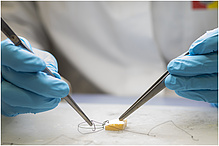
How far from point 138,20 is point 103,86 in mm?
454

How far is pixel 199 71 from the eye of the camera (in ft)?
2.59

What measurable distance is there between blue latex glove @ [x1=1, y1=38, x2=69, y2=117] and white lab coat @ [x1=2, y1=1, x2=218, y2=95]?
0.63m

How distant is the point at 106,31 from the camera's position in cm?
141

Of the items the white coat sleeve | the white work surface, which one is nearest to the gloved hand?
the white work surface

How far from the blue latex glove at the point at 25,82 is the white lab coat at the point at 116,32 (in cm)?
63

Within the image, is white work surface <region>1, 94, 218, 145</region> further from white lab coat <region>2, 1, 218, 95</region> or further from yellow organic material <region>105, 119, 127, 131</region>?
white lab coat <region>2, 1, 218, 95</region>

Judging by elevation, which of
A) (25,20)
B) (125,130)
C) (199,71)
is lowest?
(125,130)

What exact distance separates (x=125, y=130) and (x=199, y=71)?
32cm

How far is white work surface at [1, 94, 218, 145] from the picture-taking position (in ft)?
2.50

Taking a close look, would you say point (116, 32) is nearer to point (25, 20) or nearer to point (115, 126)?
point (25, 20)

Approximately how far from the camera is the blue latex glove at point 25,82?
2.46 ft

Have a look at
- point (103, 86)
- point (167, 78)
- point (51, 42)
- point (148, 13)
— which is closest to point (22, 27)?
point (51, 42)

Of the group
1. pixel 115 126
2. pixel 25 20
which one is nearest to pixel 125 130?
pixel 115 126

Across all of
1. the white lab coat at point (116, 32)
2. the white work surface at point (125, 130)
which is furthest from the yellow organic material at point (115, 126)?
the white lab coat at point (116, 32)
